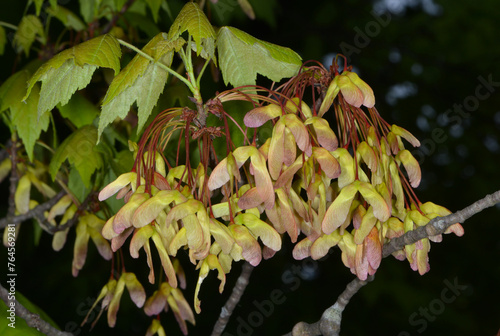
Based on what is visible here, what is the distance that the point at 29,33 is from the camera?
4.54ft

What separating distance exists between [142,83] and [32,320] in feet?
1.55

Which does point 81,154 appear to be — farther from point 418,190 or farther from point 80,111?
point 418,190

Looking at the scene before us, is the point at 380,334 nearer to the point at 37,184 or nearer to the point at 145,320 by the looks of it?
the point at 145,320

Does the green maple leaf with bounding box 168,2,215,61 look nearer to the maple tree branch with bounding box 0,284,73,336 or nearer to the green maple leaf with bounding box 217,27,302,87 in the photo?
the green maple leaf with bounding box 217,27,302,87

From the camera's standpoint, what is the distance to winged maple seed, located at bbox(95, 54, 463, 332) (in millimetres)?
742

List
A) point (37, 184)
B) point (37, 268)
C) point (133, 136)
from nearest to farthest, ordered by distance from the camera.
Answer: point (133, 136)
point (37, 184)
point (37, 268)

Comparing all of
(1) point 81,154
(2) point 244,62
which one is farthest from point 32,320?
(2) point 244,62

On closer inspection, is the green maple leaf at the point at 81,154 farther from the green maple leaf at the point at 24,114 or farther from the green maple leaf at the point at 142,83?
the green maple leaf at the point at 142,83

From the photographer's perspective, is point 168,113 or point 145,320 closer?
point 168,113


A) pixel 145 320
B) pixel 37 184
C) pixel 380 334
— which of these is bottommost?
pixel 380 334

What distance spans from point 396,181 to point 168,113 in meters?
0.35

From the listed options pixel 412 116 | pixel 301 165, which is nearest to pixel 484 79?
pixel 412 116

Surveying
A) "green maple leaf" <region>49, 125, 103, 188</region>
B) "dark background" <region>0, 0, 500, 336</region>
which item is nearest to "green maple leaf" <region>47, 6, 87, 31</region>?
"green maple leaf" <region>49, 125, 103, 188</region>

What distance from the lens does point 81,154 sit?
1.14 meters
